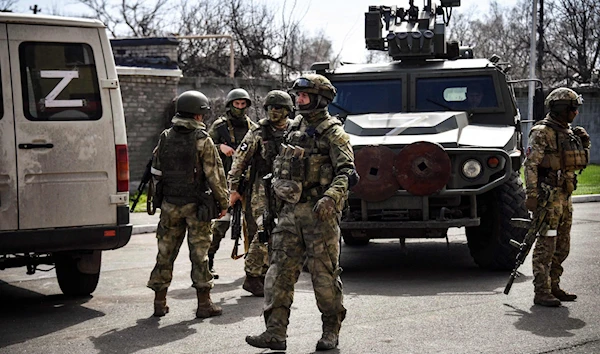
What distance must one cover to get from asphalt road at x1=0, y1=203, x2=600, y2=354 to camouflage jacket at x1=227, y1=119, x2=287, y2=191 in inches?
41.1

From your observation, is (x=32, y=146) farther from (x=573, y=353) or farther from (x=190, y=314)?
(x=573, y=353)

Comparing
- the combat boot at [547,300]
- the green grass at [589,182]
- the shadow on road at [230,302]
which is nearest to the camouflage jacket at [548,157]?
the combat boot at [547,300]

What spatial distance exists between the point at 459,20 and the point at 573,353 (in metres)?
49.5

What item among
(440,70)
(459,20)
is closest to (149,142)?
(440,70)

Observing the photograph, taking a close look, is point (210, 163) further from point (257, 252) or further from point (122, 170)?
point (257, 252)

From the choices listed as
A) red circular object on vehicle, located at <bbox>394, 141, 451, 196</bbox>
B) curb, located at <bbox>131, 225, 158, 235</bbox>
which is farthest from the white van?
curb, located at <bbox>131, 225, 158, 235</bbox>

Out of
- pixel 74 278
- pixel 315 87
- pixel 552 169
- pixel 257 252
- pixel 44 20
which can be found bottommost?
pixel 74 278

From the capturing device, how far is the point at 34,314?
24.7 feet

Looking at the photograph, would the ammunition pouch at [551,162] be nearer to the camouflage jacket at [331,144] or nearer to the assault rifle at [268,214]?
the camouflage jacket at [331,144]

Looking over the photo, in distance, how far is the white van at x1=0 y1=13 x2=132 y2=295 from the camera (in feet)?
23.6

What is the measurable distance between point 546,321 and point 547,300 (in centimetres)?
56

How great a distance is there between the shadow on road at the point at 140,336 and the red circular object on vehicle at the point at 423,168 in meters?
2.52

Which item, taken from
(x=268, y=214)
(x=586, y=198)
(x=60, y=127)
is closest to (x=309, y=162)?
(x=268, y=214)

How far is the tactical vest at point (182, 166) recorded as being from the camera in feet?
23.8
